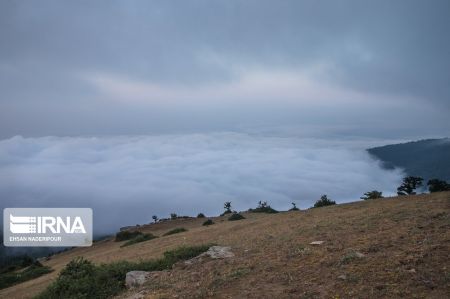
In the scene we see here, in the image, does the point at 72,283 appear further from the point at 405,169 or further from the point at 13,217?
the point at 405,169

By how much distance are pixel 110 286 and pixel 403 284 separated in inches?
313

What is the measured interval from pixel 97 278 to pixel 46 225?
46.4ft

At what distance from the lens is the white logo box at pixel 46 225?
2412cm

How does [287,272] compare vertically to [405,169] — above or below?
below

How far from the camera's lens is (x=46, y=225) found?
24.9 metres

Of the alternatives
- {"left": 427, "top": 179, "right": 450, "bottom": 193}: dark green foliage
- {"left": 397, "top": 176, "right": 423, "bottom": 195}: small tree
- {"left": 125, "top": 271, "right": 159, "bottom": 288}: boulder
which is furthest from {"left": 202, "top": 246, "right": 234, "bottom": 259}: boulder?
{"left": 397, "top": 176, "right": 423, "bottom": 195}: small tree

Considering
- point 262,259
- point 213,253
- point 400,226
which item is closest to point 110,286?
point 213,253

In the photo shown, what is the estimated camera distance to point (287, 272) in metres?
10.5

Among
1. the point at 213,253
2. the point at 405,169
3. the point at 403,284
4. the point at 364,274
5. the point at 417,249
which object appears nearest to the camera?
the point at 403,284

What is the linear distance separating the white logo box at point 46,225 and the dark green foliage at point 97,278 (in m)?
10.7

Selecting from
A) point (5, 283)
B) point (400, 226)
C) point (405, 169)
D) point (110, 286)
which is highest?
point (405, 169)

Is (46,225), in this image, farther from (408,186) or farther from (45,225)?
(408,186)

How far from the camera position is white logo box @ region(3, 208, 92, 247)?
24125 mm

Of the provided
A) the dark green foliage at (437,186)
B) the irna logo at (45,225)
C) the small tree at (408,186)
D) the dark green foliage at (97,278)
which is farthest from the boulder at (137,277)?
the small tree at (408,186)
